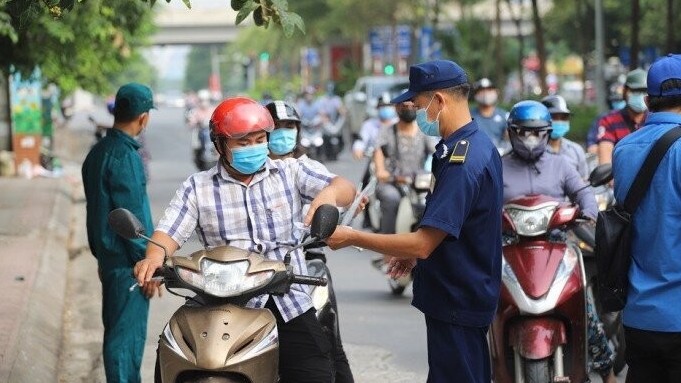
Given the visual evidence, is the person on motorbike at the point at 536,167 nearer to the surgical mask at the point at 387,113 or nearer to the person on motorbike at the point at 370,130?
the person on motorbike at the point at 370,130

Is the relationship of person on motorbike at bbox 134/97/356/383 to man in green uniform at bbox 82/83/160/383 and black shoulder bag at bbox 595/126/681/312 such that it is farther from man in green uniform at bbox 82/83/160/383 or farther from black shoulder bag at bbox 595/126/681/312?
man in green uniform at bbox 82/83/160/383

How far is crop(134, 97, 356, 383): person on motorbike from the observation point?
17.6 feet

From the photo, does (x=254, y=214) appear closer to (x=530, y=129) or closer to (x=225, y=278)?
(x=225, y=278)

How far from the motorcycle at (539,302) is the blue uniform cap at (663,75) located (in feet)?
6.00

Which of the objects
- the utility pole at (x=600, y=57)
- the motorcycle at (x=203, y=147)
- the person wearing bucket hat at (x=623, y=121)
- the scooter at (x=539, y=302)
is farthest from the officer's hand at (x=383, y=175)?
the utility pole at (x=600, y=57)

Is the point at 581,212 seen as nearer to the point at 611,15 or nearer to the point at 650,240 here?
the point at 650,240

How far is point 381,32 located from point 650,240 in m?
57.9

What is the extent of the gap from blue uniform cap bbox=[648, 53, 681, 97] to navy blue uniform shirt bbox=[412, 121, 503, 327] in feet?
1.97

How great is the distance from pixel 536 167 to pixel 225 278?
10.9 feet

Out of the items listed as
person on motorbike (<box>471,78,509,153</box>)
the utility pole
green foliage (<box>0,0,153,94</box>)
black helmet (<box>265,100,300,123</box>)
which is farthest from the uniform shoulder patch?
the utility pole

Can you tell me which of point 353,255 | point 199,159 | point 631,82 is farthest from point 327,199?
point 199,159

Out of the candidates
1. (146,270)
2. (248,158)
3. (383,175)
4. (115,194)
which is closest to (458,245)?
(248,158)

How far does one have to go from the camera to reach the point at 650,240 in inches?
209

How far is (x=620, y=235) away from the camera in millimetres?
5348
